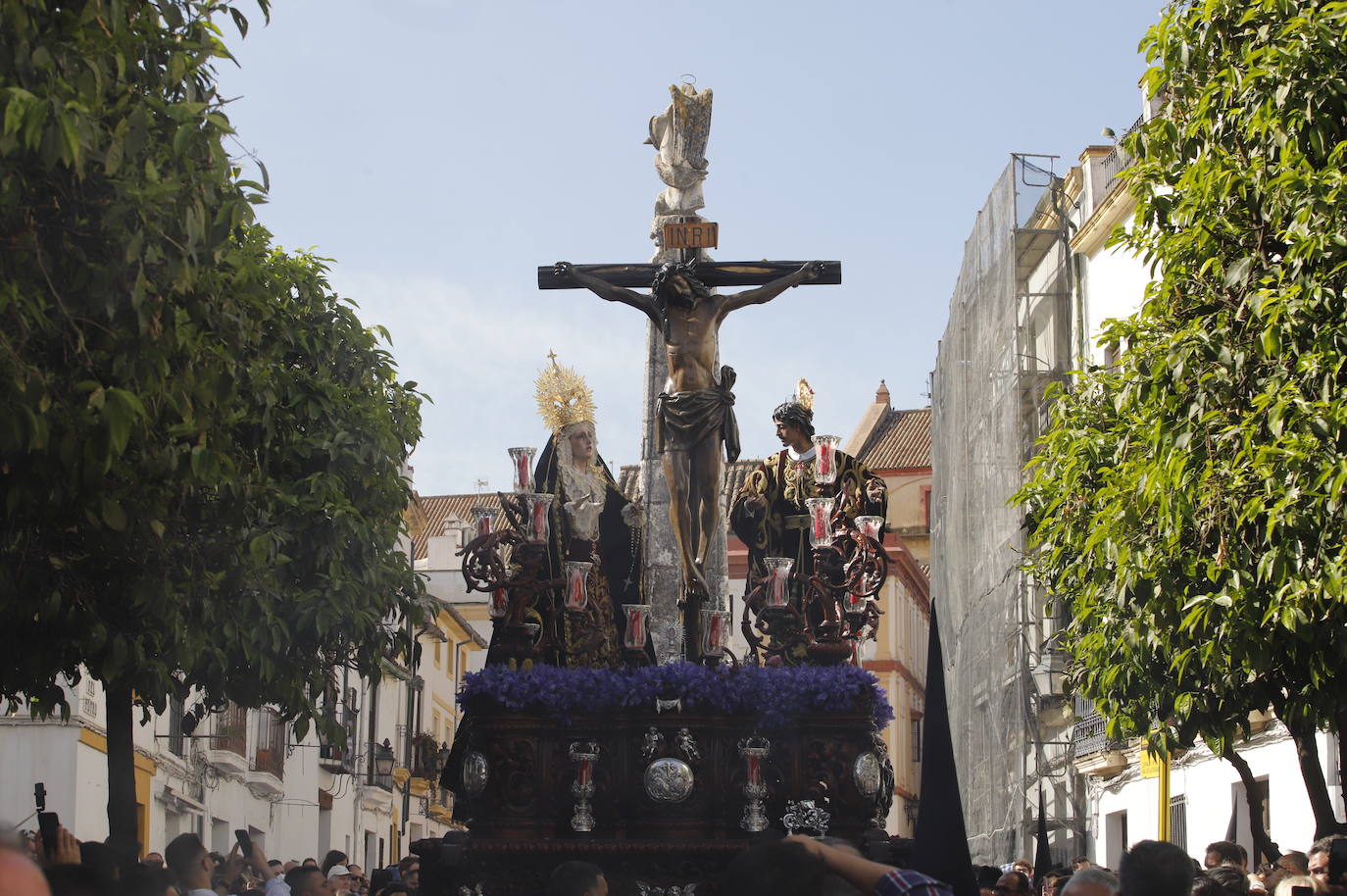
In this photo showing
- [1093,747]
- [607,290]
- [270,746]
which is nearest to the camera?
[607,290]

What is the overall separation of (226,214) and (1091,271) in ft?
70.2

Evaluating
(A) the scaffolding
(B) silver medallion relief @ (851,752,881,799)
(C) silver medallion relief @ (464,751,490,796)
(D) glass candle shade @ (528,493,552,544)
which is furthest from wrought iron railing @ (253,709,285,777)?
(B) silver medallion relief @ (851,752,881,799)

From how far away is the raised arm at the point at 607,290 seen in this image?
12820 millimetres

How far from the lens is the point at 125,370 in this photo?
355 inches

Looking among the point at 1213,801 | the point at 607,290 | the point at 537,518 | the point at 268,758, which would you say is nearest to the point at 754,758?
the point at 537,518

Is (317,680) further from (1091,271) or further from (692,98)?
(1091,271)

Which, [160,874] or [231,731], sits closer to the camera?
[160,874]

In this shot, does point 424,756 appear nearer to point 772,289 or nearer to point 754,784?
point 772,289

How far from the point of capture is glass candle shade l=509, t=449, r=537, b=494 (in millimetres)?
12406

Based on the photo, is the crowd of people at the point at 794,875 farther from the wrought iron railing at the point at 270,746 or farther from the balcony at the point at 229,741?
the wrought iron railing at the point at 270,746

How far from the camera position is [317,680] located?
1521 cm

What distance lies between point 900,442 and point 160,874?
52.5 m

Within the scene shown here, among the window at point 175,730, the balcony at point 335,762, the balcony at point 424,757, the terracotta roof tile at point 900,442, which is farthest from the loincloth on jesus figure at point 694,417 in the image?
the terracotta roof tile at point 900,442

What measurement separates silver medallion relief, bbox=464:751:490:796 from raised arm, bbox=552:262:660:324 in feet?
10.2
